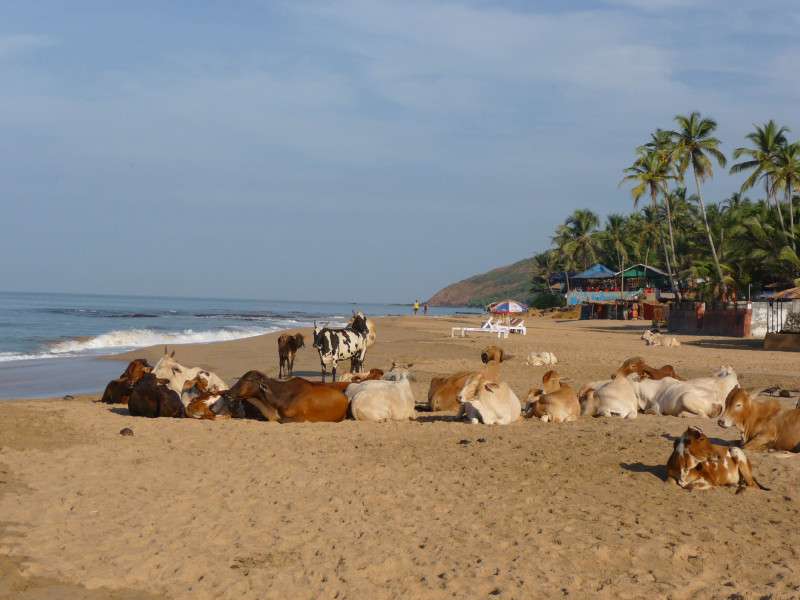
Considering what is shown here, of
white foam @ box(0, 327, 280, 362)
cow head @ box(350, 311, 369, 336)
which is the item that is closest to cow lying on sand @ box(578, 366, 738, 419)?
cow head @ box(350, 311, 369, 336)

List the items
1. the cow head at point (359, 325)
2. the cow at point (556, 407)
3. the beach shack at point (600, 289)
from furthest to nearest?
1. the beach shack at point (600, 289)
2. the cow head at point (359, 325)
3. the cow at point (556, 407)

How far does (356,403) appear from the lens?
12406 millimetres

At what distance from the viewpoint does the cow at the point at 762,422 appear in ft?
31.0

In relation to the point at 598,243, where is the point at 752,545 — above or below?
below

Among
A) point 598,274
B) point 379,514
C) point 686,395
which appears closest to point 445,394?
point 686,395

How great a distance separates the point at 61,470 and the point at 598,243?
4082 inches

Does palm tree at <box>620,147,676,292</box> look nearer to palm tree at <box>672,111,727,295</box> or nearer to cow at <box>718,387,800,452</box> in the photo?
palm tree at <box>672,111,727,295</box>

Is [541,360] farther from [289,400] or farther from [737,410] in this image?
[737,410]

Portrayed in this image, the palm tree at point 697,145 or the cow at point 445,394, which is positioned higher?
the palm tree at point 697,145

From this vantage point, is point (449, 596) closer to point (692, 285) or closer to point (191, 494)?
point (191, 494)

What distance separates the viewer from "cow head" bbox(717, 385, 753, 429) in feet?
32.0

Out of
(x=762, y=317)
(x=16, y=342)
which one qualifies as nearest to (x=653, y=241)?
(x=762, y=317)

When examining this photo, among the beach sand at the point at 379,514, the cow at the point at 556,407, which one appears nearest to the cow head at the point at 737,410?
the beach sand at the point at 379,514

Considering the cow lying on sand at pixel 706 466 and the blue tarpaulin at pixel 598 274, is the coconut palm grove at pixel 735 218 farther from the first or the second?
the cow lying on sand at pixel 706 466
